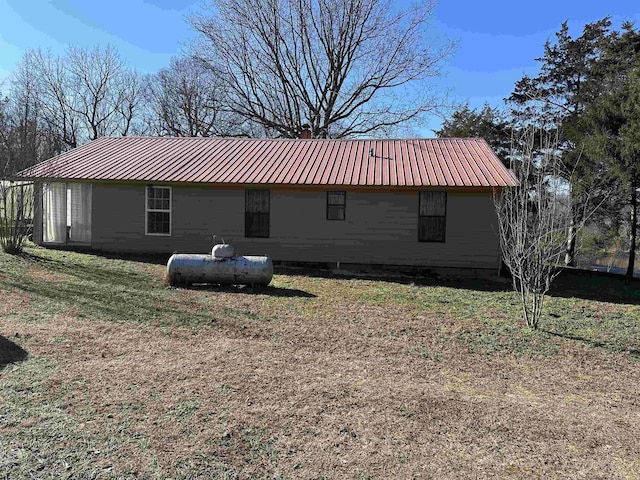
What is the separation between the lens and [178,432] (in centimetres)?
351

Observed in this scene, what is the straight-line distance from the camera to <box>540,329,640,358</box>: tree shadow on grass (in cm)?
612

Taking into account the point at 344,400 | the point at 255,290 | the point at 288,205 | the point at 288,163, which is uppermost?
the point at 288,163

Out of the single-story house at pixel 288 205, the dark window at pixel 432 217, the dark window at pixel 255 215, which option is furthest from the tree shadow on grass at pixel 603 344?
the dark window at pixel 255 215

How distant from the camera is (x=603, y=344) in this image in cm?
640

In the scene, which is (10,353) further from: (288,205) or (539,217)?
(288,205)

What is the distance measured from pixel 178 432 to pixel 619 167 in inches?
648

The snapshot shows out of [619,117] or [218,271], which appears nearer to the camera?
[218,271]

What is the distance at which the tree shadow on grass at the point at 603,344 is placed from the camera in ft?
20.1

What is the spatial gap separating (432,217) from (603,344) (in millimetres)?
6633

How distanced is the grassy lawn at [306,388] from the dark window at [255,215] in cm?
485

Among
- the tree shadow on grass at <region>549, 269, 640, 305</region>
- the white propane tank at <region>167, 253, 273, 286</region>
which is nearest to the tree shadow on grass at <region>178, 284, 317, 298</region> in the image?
the white propane tank at <region>167, 253, 273, 286</region>

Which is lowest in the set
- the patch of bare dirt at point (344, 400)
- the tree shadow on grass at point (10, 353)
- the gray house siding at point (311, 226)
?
the patch of bare dirt at point (344, 400)

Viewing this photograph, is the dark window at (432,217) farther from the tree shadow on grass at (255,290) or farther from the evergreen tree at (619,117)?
the evergreen tree at (619,117)

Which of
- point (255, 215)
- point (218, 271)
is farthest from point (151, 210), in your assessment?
point (218, 271)
